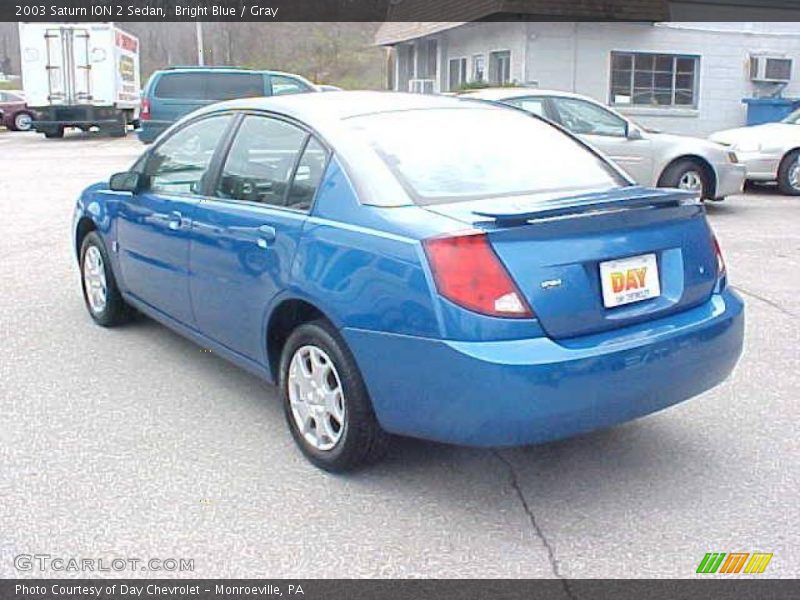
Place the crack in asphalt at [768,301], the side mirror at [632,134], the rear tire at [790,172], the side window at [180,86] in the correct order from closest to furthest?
the crack in asphalt at [768,301], the side mirror at [632,134], the rear tire at [790,172], the side window at [180,86]

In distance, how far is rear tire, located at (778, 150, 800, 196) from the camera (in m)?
12.1

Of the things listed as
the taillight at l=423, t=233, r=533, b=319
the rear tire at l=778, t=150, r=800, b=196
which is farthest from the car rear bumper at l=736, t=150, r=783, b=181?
the taillight at l=423, t=233, r=533, b=319

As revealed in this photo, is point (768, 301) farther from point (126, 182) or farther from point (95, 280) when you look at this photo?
point (95, 280)

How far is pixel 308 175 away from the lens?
3664 millimetres

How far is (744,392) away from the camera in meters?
4.38

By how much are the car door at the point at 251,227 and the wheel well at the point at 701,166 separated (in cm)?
723

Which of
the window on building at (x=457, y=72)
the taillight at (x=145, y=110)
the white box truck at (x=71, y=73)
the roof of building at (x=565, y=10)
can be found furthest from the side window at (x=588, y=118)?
the white box truck at (x=71, y=73)

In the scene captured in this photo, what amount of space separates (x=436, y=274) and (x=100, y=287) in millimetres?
3432

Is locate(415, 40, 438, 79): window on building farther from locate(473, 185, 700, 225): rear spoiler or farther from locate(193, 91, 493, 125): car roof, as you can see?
locate(473, 185, 700, 225): rear spoiler

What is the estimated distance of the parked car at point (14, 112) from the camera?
96.2ft

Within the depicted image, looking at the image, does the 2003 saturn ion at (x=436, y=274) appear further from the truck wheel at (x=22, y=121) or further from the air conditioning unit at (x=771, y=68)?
the truck wheel at (x=22, y=121)

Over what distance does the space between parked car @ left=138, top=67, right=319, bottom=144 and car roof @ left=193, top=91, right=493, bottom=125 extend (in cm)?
1340
